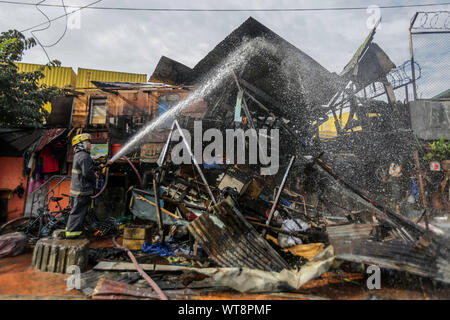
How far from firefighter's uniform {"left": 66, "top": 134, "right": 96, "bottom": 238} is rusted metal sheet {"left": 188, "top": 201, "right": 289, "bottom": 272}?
2.79 m

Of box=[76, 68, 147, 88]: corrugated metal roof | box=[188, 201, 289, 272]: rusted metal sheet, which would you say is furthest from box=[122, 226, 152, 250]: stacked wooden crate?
box=[76, 68, 147, 88]: corrugated metal roof

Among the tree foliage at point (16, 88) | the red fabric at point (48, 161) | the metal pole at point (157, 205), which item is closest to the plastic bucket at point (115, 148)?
the red fabric at point (48, 161)

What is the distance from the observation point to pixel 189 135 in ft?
20.1

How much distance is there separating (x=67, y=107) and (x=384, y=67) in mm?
15221

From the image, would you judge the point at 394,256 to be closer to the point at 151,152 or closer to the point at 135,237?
the point at 135,237

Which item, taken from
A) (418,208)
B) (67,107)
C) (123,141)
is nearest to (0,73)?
(67,107)

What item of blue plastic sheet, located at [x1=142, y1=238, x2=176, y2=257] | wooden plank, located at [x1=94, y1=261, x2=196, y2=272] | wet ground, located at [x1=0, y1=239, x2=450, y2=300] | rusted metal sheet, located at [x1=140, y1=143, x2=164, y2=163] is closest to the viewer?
wet ground, located at [x1=0, y1=239, x2=450, y2=300]

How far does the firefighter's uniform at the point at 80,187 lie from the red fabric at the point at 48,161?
6883mm

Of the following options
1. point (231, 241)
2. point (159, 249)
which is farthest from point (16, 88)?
point (231, 241)

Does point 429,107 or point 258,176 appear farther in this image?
point 429,107

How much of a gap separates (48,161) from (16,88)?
350 centimetres

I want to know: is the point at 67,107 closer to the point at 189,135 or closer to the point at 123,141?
the point at 123,141

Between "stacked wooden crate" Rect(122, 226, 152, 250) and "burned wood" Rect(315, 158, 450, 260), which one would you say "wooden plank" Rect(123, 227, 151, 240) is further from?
"burned wood" Rect(315, 158, 450, 260)

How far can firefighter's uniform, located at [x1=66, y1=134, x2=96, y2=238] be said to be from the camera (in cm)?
481
